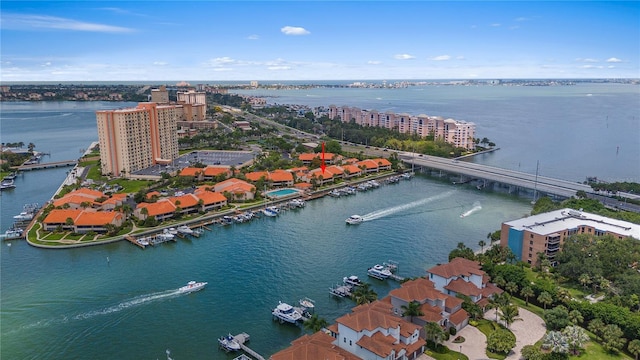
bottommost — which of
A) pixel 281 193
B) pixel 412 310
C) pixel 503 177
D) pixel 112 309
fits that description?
pixel 112 309

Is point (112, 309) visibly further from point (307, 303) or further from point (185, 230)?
point (185, 230)

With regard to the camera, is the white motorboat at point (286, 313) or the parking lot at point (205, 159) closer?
the white motorboat at point (286, 313)

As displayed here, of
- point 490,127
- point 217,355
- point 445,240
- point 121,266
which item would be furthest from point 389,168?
point 490,127

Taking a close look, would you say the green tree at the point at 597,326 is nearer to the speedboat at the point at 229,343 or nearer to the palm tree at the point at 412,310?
the palm tree at the point at 412,310

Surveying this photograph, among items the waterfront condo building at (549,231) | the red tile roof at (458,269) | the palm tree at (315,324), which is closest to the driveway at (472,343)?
the red tile roof at (458,269)

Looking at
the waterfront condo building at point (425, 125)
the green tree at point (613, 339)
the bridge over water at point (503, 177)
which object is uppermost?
the waterfront condo building at point (425, 125)

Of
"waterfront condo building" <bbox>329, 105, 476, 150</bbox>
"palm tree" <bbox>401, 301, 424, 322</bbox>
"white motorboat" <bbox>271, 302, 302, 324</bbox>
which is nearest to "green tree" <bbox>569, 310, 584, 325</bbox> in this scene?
"palm tree" <bbox>401, 301, 424, 322</bbox>

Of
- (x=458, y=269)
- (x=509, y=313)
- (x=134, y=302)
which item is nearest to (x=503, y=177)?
(x=458, y=269)
